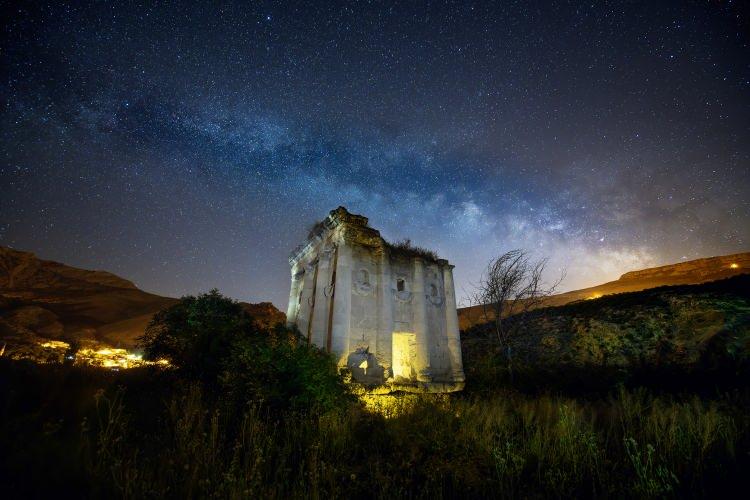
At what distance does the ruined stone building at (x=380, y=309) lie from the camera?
Result: 13039 mm

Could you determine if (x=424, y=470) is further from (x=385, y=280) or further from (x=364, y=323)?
(x=385, y=280)

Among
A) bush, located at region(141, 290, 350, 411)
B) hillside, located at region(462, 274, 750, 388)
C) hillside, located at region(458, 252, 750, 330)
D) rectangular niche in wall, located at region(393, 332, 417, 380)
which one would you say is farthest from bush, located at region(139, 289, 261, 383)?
hillside, located at region(458, 252, 750, 330)

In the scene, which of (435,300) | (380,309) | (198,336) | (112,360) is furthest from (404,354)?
(112,360)

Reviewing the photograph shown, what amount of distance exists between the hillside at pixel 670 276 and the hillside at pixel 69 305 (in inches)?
1855

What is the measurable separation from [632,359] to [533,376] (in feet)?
14.7

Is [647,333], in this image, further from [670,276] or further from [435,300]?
[670,276]

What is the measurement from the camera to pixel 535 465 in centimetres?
515

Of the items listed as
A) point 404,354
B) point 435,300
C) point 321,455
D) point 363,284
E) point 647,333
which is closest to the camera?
point 321,455

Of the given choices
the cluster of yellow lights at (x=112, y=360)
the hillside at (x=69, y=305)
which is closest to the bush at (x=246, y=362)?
the cluster of yellow lights at (x=112, y=360)

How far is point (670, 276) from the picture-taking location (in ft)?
155

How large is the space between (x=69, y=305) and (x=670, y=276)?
309 ft

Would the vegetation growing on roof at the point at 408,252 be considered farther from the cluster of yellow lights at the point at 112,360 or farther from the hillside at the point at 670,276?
the hillside at the point at 670,276

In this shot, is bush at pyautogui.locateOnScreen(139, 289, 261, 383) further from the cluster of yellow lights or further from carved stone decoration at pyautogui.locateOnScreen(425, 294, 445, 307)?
carved stone decoration at pyautogui.locateOnScreen(425, 294, 445, 307)

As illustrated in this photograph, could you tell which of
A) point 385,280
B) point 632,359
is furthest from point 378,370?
point 632,359
